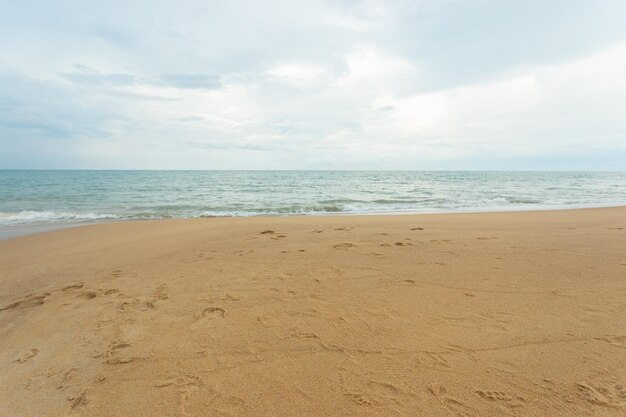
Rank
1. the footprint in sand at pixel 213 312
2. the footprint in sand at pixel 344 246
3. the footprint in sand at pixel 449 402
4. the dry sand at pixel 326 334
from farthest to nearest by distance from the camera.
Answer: the footprint in sand at pixel 344 246, the footprint in sand at pixel 213 312, the dry sand at pixel 326 334, the footprint in sand at pixel 449 402

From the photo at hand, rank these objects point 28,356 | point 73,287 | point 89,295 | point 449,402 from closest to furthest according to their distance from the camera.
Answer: point 449,402 → point 28,356 → point 89,295 → point 73,287

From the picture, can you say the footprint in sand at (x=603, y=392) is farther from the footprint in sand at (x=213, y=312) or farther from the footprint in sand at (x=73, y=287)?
the footprint in sand at (x=73, y=287)

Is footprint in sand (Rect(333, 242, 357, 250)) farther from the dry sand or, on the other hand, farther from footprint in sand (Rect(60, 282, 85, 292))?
footprint in sand (Rect(60, 282, 85, 292))

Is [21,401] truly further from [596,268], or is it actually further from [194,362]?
[596,268]

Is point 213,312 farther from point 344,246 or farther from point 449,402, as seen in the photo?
point 344,246

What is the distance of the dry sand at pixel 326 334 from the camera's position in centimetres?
221

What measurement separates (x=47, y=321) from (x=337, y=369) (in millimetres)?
3371

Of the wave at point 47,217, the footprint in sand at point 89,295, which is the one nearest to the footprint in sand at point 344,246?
the footprint in sand at point 89,295

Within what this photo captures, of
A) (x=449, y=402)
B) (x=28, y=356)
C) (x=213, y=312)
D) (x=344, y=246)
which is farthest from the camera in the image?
(x=344, y=246)

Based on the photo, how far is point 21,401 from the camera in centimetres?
237

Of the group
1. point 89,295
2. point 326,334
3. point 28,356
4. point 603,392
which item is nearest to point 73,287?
point 89,295

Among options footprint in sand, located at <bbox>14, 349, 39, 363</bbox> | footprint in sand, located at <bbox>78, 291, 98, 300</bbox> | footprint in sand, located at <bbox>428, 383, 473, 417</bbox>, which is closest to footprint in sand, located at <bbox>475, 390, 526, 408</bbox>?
footprint in sand, located at <bbox>428, 383, 473, 417</bbox>

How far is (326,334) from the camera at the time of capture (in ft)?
9.76

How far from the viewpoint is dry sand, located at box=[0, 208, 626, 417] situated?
2.21 m
